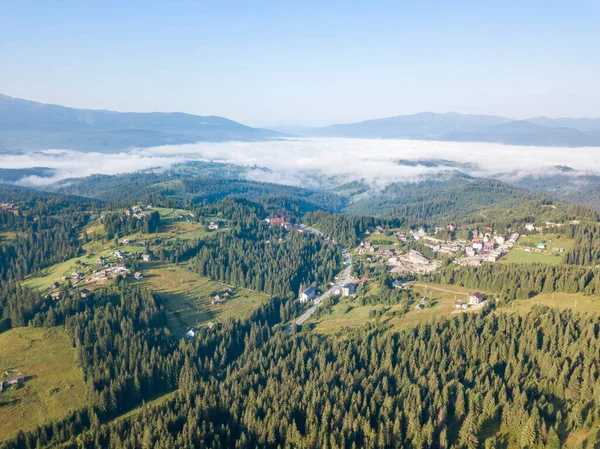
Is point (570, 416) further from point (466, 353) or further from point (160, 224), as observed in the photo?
point (160, 224)

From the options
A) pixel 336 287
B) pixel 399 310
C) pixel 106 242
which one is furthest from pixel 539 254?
pixel 106 242

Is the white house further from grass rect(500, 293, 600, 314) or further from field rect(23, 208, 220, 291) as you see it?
grass rect(500, 293, 600, 314)

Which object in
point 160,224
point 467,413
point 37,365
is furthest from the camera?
point 160,224

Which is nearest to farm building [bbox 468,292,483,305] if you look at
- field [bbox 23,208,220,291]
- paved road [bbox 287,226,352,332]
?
paved road [bbox 287,226,352,332]

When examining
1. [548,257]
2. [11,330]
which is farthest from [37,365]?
[548,257]

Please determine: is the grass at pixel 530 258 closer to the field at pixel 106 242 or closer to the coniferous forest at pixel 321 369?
the coniferous forest at pixel 321 369

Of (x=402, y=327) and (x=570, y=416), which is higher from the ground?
(x=570, y=416)

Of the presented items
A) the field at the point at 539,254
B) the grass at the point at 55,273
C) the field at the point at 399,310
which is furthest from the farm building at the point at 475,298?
the grass at the point at 55,273
